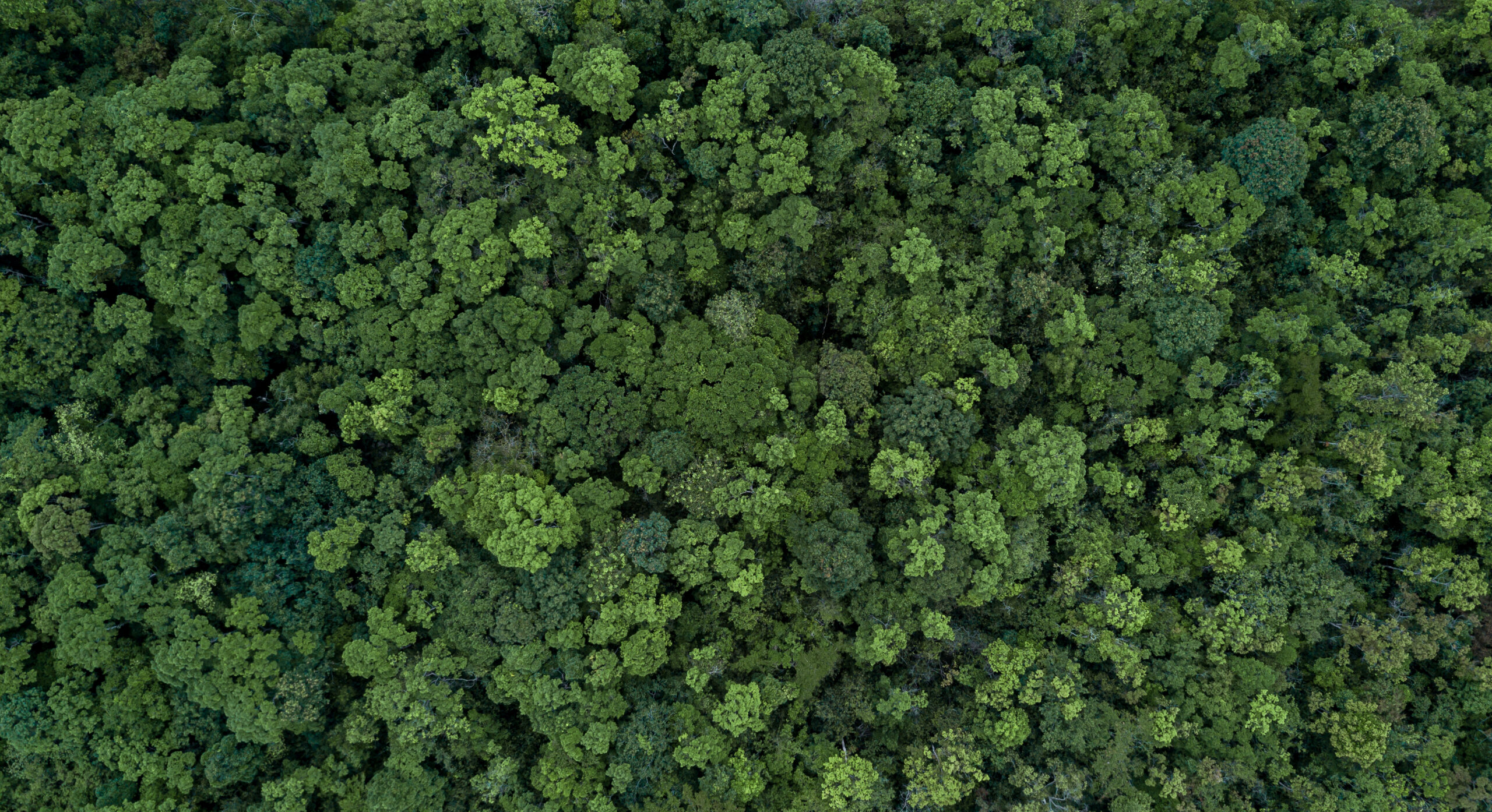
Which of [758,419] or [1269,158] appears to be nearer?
[758,419]

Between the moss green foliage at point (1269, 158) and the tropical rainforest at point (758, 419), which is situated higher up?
the moss green foliage at point (1269, 158)

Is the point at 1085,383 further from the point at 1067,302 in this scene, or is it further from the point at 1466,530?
the point at 1466,530

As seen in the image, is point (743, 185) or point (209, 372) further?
point (209, 372)

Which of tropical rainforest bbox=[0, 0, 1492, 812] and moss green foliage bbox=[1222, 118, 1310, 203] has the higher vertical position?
moss green foliage bbox=[1222, 118, 1310, 203]

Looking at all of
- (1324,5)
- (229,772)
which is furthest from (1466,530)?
(229,772)

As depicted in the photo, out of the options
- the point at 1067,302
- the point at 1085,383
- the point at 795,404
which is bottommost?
the point at 795,404

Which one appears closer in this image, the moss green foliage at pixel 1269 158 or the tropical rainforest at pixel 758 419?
the tropical rainforest at pixel 758 419

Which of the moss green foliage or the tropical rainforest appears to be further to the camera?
the moss green foliage

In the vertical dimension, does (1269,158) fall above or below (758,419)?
above
